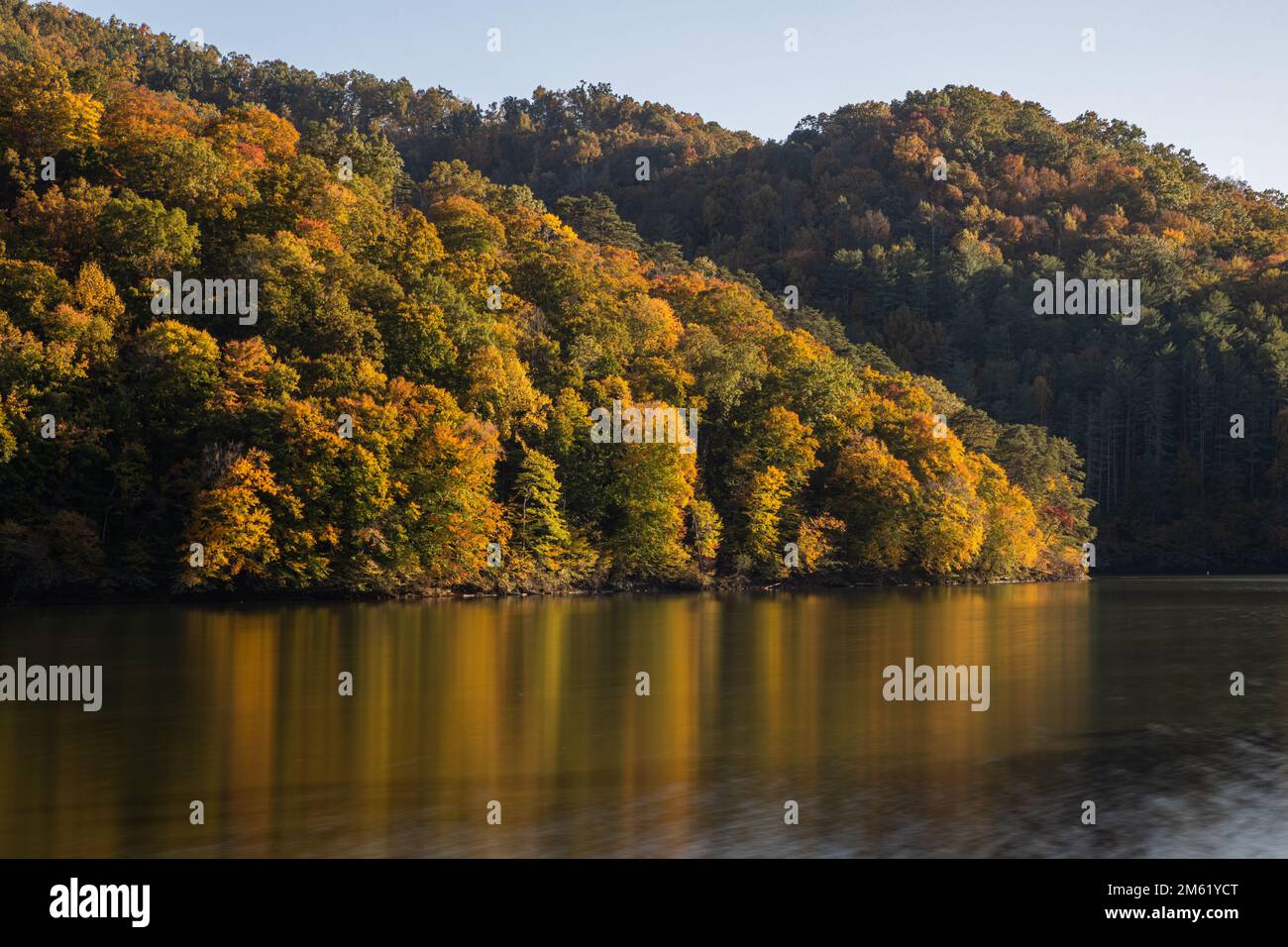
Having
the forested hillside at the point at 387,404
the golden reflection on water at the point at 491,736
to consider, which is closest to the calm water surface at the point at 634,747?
the golden reflection on water at the point at 491,736

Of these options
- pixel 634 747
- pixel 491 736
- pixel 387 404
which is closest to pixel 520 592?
pixel 387 404

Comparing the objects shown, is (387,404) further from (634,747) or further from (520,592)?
(634,747)

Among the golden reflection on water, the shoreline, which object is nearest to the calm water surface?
the golden reflection on water

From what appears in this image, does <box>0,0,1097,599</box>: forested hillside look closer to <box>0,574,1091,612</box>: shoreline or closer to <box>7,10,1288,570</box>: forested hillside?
<box>0,574,1091,612</box>: shoreline

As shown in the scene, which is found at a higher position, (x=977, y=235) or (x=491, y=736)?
(x=977, y=235)

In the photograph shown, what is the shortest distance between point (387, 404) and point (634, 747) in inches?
1654

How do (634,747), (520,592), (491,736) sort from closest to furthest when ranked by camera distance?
1. (634,747)
2. (491,736)
3. (520,592)

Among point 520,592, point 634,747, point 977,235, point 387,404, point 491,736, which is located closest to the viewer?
point 634,747

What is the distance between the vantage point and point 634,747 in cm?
2125

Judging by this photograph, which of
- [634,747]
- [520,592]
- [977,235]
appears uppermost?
[977,235]

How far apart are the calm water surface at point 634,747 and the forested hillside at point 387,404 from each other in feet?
51.6

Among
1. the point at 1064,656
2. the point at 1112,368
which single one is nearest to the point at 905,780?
the point at 1064,656

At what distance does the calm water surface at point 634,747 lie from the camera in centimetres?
1556
